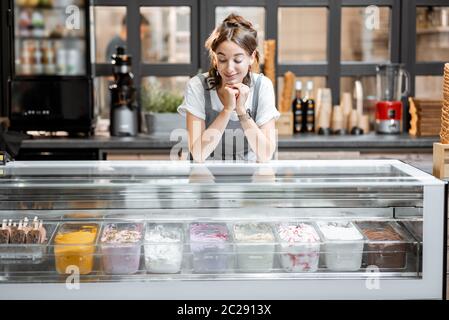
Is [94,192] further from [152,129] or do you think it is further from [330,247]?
[152,129]

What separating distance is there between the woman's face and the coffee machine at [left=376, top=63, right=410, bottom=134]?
7.65 feet

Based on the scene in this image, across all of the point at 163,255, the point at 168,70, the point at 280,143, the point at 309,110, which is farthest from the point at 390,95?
the point at 163,255

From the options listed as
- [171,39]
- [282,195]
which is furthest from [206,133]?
[171,39]

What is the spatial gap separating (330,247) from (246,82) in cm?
83

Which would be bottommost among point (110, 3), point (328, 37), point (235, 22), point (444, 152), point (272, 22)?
point (444, 152)

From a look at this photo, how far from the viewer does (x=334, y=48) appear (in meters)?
5.23

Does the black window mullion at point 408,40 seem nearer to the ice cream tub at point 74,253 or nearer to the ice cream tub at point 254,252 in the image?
the ice cream tub at point 254,252

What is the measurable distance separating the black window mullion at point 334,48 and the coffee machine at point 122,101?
142cm

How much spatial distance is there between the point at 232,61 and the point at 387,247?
897 mm

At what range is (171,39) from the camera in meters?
8.82

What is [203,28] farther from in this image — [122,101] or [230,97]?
[230,97]

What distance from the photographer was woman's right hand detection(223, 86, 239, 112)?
2.71 metres

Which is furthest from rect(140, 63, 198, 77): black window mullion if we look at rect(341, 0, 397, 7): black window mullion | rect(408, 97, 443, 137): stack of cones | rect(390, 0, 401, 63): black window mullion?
rect(408, 97, 443, 137): stack of cones

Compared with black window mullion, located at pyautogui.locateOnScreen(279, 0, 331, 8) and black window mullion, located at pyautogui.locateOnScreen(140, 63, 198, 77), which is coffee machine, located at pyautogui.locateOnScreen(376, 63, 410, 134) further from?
black window mullion, located at pyautogui.locateOnScreen(140, 63, 198, 77)
